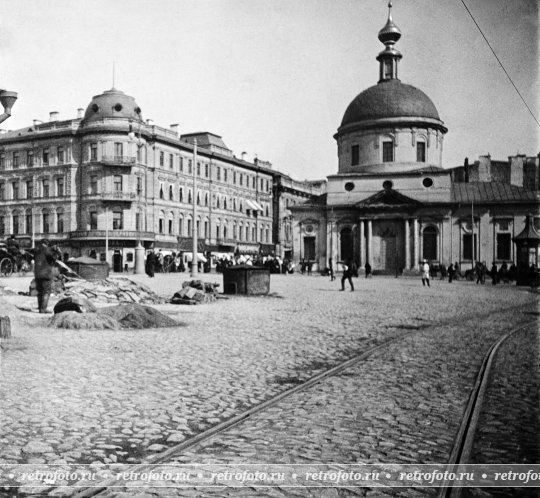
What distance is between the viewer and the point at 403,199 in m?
52.9

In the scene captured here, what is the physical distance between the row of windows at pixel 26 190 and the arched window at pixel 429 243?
37.0 m

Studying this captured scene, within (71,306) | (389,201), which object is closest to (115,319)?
(71,306)

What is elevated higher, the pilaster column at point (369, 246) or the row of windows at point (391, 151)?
the row of windows at point (391, 151)

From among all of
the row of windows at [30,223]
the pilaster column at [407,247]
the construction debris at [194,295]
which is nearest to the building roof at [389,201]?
the pilaster column at [407,247]

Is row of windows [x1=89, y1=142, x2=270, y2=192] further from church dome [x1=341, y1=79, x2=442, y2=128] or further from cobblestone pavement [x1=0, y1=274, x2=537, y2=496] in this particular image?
church dome [x1=341, y1=79, x2=442, y2=128]

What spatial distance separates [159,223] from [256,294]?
31.6 meters

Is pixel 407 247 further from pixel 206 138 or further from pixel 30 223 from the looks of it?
pixel 30 223

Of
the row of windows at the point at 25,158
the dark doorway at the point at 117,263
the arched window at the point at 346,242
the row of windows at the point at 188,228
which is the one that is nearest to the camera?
the row of windows at the point at 25,158

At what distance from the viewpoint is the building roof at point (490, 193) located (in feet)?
170

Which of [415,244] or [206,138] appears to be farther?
[206,138]

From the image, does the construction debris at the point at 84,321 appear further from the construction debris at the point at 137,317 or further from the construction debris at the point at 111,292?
the construction debris at the point at 111,292

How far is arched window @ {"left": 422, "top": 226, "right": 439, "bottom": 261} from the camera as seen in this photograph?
53.2 m

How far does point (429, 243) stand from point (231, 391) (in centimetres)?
4918

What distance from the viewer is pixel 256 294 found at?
2191 centimetres
